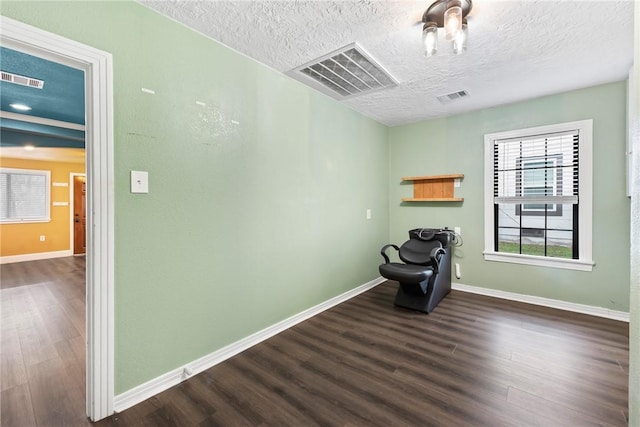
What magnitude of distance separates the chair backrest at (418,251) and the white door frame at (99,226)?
3.14m

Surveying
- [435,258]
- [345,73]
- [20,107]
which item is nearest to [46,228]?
[20,107]

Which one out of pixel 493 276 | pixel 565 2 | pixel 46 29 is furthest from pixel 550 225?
pixel 46 29

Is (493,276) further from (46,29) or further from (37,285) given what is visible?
(37,285)

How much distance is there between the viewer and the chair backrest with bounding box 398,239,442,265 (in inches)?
135

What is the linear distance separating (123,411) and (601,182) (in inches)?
187

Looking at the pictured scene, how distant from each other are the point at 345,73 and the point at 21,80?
2.98 m

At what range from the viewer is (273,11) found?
1768 mm

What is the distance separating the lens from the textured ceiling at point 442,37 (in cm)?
174

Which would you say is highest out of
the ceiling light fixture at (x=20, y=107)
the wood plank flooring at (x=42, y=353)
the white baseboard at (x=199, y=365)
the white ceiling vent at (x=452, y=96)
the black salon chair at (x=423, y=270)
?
the white ceiling vent at (x=452, y=96)

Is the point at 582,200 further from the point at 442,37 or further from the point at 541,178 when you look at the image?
the point at 442,37

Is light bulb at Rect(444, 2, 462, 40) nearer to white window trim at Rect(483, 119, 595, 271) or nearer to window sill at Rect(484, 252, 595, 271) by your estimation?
white window trim at Rect(483, 119, 595, 271)

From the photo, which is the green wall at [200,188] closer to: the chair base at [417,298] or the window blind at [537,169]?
the chair base at [417,298]

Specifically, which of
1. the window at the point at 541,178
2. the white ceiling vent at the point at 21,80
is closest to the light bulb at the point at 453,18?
the window at the point at 541,178

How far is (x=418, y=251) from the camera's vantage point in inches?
141
